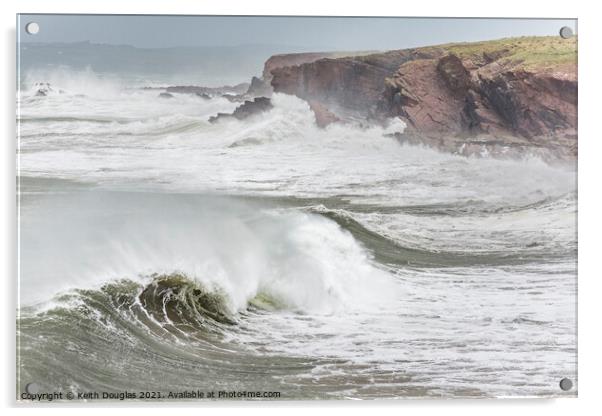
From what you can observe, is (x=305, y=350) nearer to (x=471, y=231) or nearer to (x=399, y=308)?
(x=399, y=308)

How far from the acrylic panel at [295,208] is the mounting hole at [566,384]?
22mm

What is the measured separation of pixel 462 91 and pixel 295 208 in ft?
2.53

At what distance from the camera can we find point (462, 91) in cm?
259

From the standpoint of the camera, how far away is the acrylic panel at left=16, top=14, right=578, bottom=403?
2445mm

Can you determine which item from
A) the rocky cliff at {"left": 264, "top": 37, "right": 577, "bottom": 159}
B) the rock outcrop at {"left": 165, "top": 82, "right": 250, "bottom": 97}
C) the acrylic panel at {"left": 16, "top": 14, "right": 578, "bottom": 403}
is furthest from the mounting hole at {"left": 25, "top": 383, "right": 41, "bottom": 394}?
the rocky cliff at {"left": 264, "top": 37, "right": 577, "bottom": 159}

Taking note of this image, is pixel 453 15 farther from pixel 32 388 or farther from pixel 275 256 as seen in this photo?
pixel 32 388

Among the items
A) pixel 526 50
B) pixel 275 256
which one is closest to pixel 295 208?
pixel 275 256

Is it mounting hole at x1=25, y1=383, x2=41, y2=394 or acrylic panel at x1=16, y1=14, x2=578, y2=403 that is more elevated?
acrylic panel at x1=16, y1=14, x2=578, y2=403

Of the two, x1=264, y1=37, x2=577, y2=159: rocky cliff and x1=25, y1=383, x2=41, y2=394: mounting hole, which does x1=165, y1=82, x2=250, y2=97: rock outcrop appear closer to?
x1=264, y1=37, x2=577, y2=159: rocky cliff

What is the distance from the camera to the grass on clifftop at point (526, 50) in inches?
101

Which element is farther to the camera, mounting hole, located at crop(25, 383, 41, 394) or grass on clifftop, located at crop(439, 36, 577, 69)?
grass on clifftop, located at crop(439, 36, 577, 69)

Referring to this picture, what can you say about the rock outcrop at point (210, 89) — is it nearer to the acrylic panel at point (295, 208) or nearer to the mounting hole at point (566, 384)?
the acrylic panel at point (295, 208)

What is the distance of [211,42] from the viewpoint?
2520mm

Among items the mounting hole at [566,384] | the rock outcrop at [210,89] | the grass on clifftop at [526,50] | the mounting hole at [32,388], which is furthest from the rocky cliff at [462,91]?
the mounting hole at [32,388]
